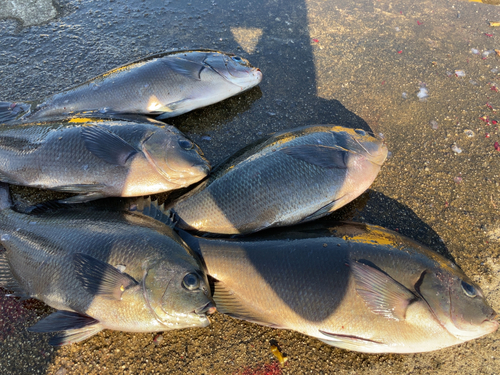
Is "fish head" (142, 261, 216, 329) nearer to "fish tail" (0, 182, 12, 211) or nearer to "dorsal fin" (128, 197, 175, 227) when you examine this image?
"dorsal fin" (128, 197, 175, 227)

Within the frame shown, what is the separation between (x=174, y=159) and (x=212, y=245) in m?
0.85

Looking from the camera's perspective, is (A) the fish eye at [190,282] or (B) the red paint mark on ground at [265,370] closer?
(A) the fish eye at [190,282]

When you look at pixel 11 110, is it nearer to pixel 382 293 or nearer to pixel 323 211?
pixel 323 211

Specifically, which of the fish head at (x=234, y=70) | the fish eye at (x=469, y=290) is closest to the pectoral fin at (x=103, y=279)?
the fish eye at (x=469, y=290)

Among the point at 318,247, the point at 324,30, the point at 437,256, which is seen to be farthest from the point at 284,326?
the point at 324,30

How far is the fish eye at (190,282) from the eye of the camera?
A: 1.88 m

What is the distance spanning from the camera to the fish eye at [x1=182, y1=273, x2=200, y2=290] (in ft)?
6.18

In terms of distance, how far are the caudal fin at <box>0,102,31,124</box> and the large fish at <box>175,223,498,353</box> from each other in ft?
8.09

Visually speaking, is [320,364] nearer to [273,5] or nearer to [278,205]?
[278,205]

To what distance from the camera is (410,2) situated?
4699 millimetres

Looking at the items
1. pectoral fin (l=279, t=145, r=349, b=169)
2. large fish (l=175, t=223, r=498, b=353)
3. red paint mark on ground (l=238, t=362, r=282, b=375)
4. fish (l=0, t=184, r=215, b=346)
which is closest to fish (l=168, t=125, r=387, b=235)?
pectoral fin (l=279, t=145, r=349, b=169)

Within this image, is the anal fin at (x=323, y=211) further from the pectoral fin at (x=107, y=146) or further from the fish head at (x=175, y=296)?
the pectoral fin at (x=107, y=146)

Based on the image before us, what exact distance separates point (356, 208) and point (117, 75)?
2.78 m

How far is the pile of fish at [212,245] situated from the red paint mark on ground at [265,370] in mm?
336
